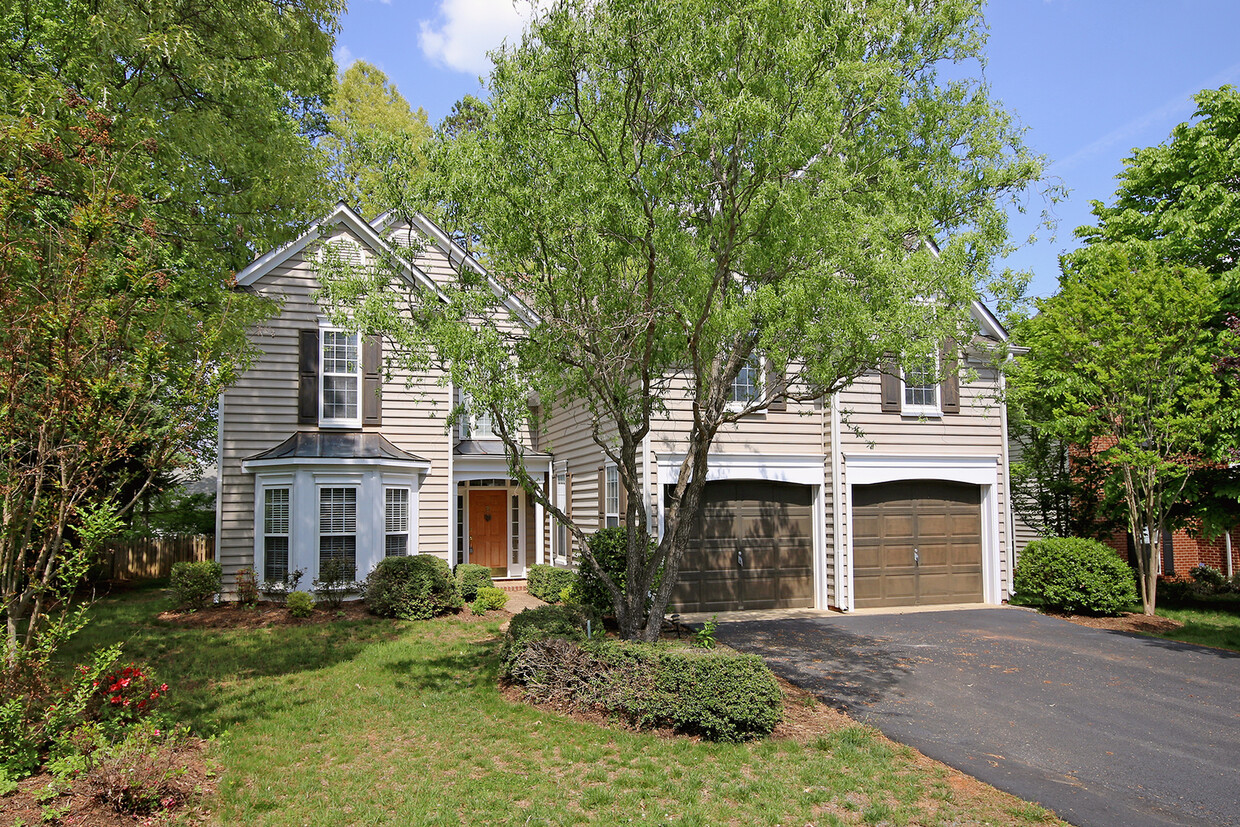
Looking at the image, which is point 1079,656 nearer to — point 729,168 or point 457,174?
point 729,168

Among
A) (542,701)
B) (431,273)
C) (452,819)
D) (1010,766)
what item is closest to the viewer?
(452,819)

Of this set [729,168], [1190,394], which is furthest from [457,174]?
[1190,394]

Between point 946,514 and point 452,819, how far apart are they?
1241 centimetres

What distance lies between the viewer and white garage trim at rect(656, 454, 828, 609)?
44.2 ft

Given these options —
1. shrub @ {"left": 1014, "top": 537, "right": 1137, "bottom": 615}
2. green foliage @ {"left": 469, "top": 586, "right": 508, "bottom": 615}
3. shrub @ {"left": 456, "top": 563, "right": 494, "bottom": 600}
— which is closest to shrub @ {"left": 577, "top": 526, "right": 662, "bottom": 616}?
green foliage @ {"left": 469, "top": 586, "right": 508, "bottom": 615}

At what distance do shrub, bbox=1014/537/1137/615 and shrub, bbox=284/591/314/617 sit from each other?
12.8 metres

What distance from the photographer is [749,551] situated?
1379 cm

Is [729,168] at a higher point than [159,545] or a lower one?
higher

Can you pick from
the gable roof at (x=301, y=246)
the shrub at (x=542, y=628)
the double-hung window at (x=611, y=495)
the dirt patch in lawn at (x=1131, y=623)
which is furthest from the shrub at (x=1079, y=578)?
the gable roof at (x=301, y=246)

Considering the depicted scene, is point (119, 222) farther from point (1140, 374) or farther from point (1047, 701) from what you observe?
point (1140, 374)

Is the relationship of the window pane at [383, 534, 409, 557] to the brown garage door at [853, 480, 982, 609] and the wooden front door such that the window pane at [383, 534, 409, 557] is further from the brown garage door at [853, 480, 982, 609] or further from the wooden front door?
the brown garage door at [853, 480, 982, 609]

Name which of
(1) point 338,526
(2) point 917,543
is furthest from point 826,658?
(1) point 338,526

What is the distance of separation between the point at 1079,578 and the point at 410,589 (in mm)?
11663

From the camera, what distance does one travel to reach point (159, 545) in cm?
1930
